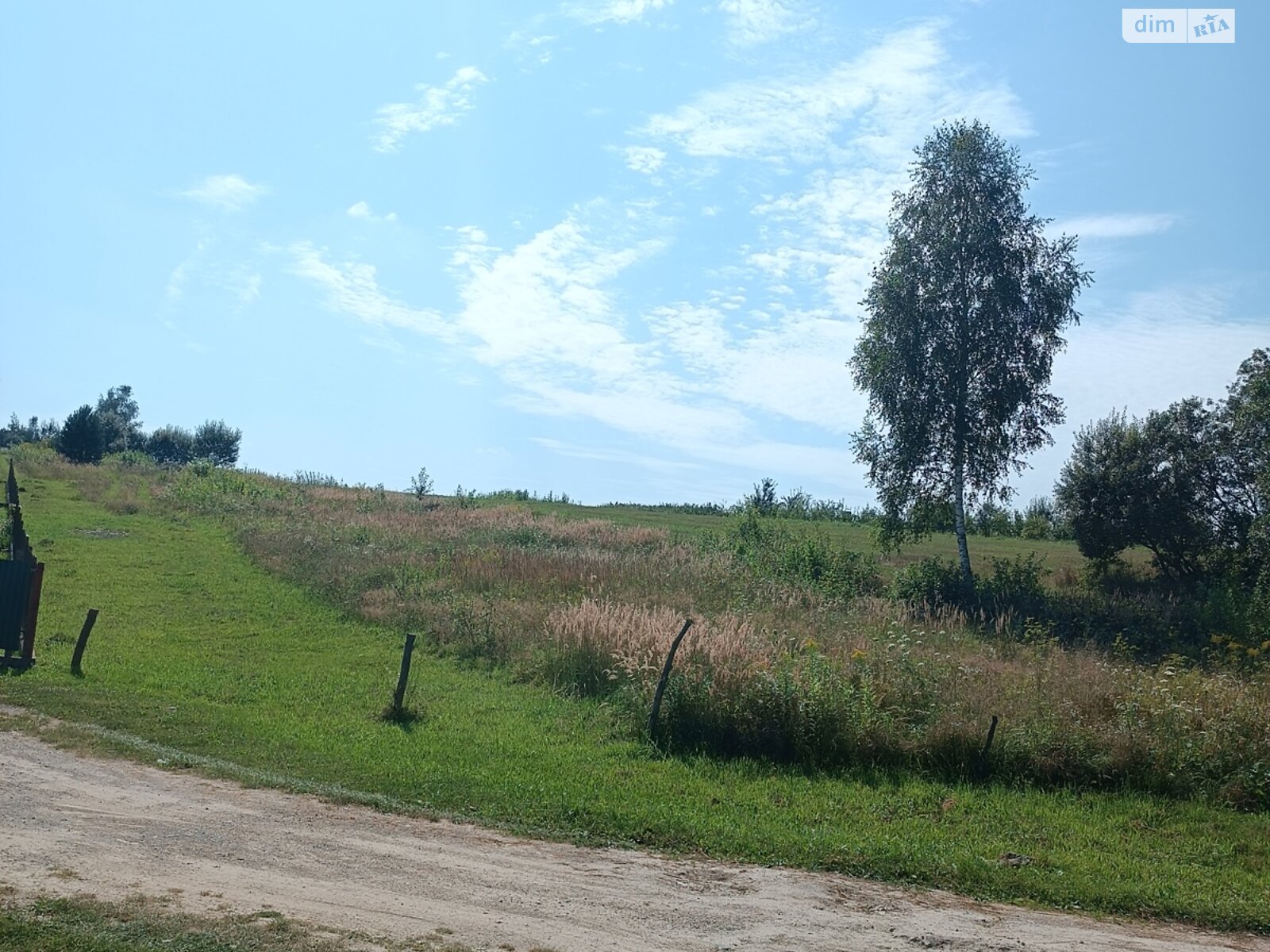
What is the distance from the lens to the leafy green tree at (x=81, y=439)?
266 feet

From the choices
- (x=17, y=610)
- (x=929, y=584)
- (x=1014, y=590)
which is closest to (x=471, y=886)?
(x=17, y=610)

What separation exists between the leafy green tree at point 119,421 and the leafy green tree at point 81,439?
16.2 ft

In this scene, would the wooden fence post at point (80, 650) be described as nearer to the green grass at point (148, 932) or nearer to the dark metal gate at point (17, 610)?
the dark metal gate at point (17, 610)

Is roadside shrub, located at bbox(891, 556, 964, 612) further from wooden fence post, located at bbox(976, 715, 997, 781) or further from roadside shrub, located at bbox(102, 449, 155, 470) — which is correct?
roadside shrub, located at bbox(102, 449, 155, 470)

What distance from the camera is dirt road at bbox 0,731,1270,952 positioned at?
7371 mm

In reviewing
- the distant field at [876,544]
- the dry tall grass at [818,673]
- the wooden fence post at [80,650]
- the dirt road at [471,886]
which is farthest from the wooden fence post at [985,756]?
the distant field at [876,544]

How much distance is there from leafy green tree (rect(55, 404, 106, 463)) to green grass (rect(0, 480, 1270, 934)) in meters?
69.8

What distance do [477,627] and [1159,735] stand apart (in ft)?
46.1

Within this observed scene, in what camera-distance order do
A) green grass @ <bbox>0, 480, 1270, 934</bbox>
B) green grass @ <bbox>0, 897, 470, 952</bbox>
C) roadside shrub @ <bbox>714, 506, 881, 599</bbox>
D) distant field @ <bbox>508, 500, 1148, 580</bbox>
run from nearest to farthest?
green grass @ <bbox>0, 897, 470, 952</bbox>
green grass @ <bbox>0, 480, 1270, 934</bbox>
roadside shrub @ <bbox>714, 506, 881, 599</bbox>
distant field @ <bbox>508, 500, 1148, 580</bbox>

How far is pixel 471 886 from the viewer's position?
26.8ft

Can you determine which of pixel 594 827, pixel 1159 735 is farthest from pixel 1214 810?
pixel 594 827

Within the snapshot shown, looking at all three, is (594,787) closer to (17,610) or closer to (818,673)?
(818,673)

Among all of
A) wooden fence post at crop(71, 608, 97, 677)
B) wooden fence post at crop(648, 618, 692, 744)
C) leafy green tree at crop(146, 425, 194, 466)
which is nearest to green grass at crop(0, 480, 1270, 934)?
wooden fence post at crop(71, 608, 97, 677)

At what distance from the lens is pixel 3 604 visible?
17.5 metres
